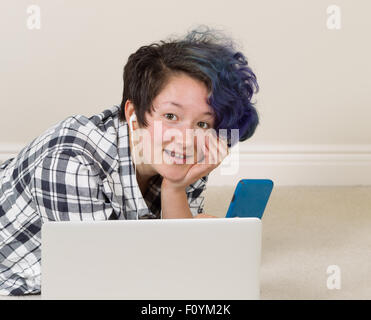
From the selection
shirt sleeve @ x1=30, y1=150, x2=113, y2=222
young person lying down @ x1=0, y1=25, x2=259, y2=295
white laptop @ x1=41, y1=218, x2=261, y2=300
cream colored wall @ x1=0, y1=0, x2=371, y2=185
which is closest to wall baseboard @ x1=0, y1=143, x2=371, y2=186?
cream colored wall @ x1=0, y1=0, x2=371, y2=185

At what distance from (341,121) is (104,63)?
0.76 meters

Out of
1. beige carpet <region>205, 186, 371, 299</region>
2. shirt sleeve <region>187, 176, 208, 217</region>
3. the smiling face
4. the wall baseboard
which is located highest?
the smiling face

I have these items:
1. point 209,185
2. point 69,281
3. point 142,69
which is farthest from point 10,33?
point 69,281

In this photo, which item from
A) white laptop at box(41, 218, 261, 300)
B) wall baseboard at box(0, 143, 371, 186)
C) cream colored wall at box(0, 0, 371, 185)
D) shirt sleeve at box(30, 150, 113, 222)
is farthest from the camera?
wall baseboard at box(0, 143, 371, 186)

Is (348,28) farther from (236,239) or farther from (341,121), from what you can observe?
(236,239)

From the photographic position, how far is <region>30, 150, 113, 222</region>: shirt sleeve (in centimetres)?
110

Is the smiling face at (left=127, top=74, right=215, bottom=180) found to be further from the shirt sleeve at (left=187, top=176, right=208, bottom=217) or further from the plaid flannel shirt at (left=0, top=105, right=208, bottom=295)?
the shirt sleeve at (left=187, top=176, right=208, bottom=217)

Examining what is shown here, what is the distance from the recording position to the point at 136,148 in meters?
1.19

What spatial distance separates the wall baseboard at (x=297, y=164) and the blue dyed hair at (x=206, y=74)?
0.97 meters

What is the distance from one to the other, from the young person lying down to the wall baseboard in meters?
0.93

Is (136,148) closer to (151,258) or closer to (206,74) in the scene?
(206,74)

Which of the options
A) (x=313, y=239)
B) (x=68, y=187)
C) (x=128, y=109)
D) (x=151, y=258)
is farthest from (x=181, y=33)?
(x=151, y=258)

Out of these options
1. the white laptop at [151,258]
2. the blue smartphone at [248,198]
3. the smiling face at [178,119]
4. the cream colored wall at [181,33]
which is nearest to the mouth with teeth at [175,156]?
the smiling face at [178,119]

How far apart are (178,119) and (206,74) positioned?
85 mm
